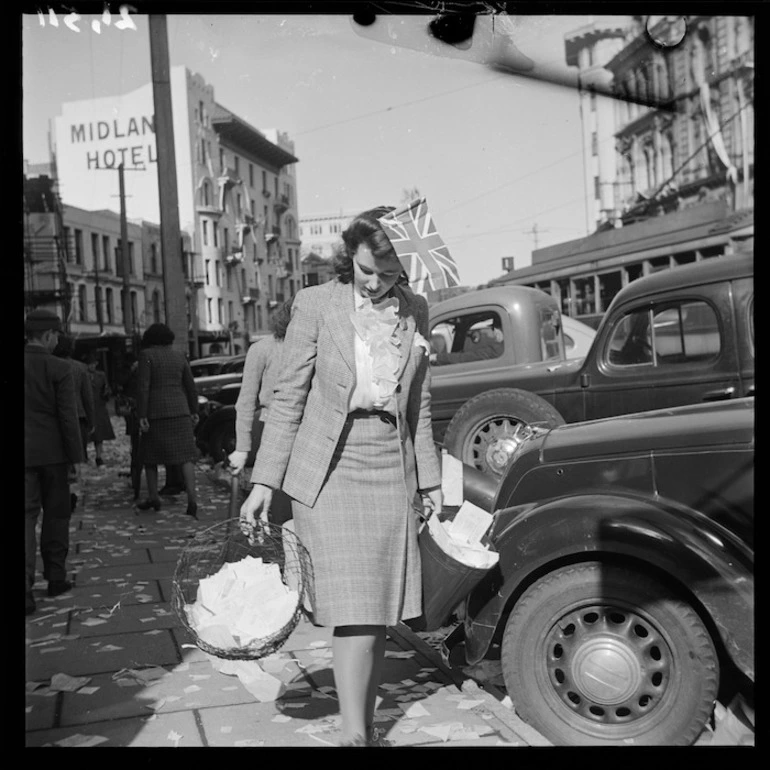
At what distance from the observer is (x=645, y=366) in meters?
5.77

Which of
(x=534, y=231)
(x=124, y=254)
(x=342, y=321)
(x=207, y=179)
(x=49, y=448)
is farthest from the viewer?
(x=124, y=254)

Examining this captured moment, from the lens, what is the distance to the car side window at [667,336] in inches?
213

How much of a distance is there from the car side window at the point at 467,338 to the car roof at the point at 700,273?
2.00 metres

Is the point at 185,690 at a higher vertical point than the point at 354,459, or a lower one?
lower

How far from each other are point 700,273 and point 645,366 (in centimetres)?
67

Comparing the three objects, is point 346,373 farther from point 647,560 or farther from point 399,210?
point 647,560

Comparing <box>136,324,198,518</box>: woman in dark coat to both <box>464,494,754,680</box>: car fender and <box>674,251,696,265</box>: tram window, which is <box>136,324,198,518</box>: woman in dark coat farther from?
<box>464,494,754,680</box>: car fender

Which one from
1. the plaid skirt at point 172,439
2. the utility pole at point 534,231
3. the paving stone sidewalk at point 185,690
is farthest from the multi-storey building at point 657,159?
the plaid skirt at point 172,439

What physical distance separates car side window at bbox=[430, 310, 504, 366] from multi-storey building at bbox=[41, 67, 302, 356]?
1.81 m

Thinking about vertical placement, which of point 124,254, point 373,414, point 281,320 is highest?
point 124,254

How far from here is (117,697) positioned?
386cm

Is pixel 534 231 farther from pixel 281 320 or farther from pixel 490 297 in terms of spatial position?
pixel 490 297

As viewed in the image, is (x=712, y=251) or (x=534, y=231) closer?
(x=534, y=231)

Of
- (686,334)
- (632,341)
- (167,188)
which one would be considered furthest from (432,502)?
(167,188)
